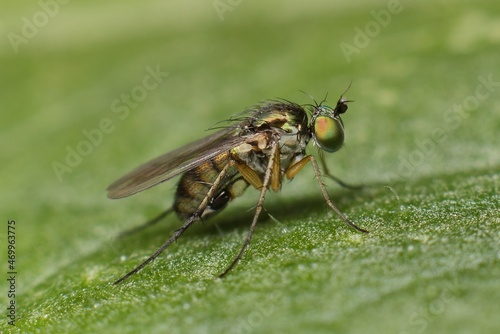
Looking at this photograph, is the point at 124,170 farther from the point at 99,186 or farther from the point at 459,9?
the point at 459,9

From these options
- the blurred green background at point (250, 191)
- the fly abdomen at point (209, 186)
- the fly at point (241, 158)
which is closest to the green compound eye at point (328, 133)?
the fly at point (241, 158)

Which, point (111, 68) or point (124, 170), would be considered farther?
point (111, 68)

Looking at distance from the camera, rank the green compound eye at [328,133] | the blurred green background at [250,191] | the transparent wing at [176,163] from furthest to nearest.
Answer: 1. the green compound eye at [328,133]
2. the transparent wing at [176,163]
3. the blurred green background at [250,191]

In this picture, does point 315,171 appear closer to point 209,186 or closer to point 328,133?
point 328,133

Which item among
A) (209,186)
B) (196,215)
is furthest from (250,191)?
(196,215)

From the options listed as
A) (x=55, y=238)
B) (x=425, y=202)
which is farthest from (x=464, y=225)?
(x=55, y=238)

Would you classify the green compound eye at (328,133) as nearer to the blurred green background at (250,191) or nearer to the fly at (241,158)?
the fly at (241,158)

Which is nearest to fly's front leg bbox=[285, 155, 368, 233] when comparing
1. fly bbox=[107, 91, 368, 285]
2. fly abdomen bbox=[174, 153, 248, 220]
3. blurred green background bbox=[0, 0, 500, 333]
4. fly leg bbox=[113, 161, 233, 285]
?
fly bbox=[107, 91, 368, 285]

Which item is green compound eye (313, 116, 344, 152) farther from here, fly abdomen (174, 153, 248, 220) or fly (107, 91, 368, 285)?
fly abdomen (174, 153, 248, 220)
